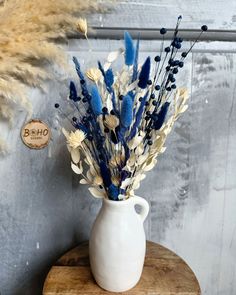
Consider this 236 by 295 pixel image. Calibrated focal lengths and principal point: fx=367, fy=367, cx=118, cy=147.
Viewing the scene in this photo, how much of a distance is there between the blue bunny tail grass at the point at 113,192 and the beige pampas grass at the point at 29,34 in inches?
13.3

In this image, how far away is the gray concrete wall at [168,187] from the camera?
1.09 metres

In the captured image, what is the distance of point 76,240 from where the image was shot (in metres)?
1.21

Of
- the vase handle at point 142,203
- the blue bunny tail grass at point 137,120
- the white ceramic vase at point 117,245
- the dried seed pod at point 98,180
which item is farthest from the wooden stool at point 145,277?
the blue bunny tail grass at point 137,120

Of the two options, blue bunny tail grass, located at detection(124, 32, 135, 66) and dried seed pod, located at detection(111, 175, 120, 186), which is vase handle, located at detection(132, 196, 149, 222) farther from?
blue bunny tail grass, located at detection(124, 32, 135, 66)

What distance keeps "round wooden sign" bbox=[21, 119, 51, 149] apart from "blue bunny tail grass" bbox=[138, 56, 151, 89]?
414mm

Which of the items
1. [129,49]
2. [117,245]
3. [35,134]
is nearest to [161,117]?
[129,49]

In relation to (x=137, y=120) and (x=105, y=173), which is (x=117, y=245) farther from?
(x=137, y=120)

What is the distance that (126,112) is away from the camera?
77 centimetres

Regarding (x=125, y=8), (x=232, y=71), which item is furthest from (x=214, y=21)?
(x=125, y=8)

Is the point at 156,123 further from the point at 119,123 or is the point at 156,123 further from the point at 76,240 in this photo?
the point at 76,240

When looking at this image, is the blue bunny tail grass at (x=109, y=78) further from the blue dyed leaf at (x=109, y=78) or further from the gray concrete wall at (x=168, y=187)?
the gray concrete wall at (x=168, y=187)

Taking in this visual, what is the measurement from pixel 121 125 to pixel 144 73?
123mm

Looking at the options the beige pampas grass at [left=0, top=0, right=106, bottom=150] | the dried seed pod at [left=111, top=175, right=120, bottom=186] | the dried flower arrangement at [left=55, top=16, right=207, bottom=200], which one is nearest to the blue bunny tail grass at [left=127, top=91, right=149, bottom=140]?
the dried flower arrangement at [left=55, top=16, right=207, bottom=200]

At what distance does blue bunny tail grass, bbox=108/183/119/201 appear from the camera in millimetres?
881
